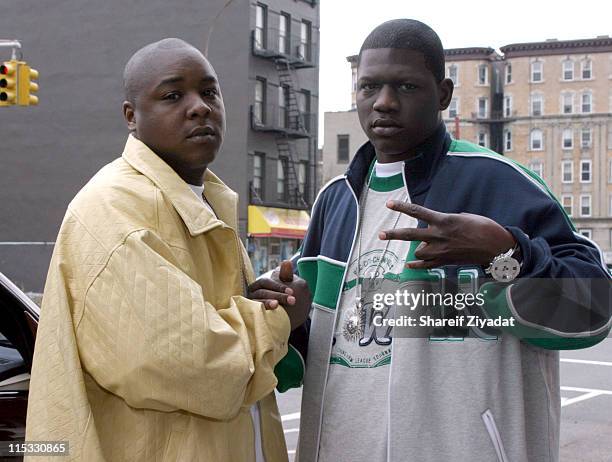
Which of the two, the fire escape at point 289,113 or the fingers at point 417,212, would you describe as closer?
the fingers at point 417,212

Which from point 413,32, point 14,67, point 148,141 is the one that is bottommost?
point 148,141

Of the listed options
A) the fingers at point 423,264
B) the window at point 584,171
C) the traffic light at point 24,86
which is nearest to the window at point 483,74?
the window at point 584,171

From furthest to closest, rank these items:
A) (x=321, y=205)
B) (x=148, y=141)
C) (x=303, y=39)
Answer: (x=303, y=39) < (x=321, y=205) < (x=148, y=141)

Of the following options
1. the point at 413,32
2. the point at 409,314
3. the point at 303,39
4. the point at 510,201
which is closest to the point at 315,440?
the point at 409,314

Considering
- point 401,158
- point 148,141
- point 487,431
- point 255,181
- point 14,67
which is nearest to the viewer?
point 487,431

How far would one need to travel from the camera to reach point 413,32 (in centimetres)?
248

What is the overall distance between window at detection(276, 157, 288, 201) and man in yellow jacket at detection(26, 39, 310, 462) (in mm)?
30098

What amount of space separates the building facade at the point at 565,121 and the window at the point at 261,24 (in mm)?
34878

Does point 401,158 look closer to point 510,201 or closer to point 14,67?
point 510,201

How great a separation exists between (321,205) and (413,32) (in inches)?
28.6

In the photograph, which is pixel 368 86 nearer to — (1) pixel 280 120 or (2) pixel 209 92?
(2) pixel 209 92

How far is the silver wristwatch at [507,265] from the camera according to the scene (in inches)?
83.9

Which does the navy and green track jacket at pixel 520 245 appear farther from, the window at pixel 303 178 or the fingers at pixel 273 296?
the window at pixel 303 178

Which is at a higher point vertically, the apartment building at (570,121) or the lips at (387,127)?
the apartment building at (570,121)
